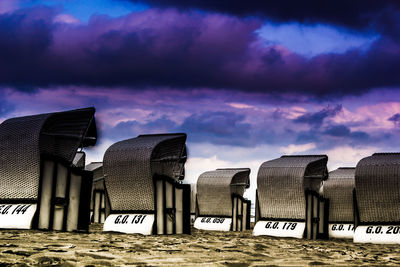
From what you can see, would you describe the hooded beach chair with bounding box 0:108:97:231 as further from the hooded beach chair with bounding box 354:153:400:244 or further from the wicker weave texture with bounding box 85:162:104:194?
the wicker weave texture with bounding box 85:162:104:194

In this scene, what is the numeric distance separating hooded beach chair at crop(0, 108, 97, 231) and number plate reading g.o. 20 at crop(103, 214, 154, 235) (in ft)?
8.97

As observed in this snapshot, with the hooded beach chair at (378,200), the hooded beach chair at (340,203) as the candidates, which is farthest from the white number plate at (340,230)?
the hooded beach chair at (378,200)

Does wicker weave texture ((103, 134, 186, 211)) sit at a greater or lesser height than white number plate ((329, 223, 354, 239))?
greater

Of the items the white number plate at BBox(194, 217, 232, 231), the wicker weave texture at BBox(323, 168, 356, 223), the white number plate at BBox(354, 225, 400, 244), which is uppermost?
the wicker weave texture at BBox(323, 168, 356, 223)

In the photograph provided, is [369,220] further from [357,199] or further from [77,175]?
[77,175]

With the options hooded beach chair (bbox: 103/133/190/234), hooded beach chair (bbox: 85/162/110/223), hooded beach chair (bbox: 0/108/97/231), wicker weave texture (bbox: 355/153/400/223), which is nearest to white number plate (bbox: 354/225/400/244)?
wicker weave texture (bbox: 355/153/400/223)

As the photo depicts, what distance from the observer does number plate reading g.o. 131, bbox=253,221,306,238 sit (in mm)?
20750

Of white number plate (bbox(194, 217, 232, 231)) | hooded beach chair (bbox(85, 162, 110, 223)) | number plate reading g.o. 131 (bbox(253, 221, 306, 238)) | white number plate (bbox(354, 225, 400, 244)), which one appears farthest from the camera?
hooded beach chair (bbox(85, 162, 110, 223))

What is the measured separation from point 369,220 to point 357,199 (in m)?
0.81

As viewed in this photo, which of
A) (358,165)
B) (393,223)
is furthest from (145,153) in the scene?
(393,223)

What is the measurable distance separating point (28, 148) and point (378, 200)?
1139cm

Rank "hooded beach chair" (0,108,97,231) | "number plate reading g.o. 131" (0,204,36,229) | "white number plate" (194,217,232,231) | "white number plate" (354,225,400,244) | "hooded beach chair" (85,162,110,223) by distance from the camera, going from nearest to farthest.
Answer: "number plate reading g.o. 131" (0,204,36,229)
"hooded beach chair" (0,108,97,231)
"white number plate" (354,225,400,244)
"white number plate" (194,217,232,231)
"hooded beach chair" (85,162,110,223)

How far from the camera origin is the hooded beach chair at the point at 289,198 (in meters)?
20.9

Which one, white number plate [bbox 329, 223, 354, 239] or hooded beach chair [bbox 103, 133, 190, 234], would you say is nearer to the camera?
hooded beach chair [bbox 103, 133, 190, 234]
